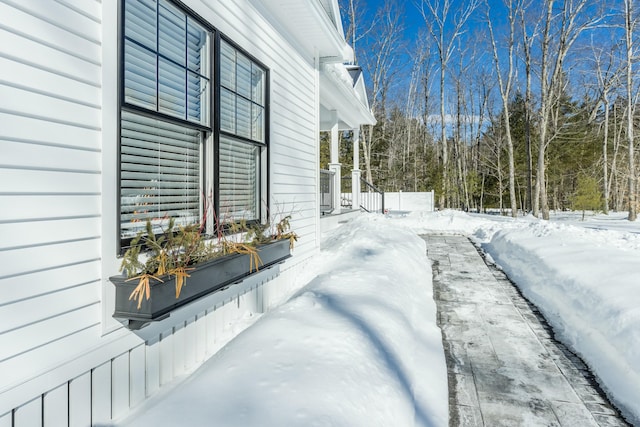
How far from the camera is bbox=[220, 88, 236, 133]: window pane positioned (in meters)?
3.42

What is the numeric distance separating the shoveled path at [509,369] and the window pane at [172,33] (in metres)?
2.98

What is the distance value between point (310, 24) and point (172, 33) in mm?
2362

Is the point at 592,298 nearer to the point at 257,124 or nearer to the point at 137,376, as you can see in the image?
the point at 257,124

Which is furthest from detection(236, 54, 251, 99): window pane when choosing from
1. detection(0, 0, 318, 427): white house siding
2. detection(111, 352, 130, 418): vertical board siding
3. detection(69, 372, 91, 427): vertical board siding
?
detection(69, 372, 91, 427): vertical board siding

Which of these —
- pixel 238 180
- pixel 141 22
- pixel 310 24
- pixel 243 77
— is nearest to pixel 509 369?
pixel 238 180

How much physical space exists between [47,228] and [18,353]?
21.5 inches

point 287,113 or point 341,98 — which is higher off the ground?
point 341,98

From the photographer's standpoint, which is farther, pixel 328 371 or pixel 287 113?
pixel 287 113

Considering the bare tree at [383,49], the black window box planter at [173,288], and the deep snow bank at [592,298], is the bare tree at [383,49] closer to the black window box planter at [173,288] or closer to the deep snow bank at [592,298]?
the deep snow bank at [592,298]

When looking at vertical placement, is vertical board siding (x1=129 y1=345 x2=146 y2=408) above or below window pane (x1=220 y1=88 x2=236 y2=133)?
below

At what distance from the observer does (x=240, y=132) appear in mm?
3746

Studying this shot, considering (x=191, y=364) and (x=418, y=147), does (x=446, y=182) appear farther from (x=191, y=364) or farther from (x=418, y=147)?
(x=191, y=364)

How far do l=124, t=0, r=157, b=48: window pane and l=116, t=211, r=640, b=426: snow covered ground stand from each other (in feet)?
6.64

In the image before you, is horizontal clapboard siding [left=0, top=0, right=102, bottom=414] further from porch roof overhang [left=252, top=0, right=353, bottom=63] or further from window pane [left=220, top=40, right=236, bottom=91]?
porch roof overhang [left=252, top=0, right=353, bottom=63]
